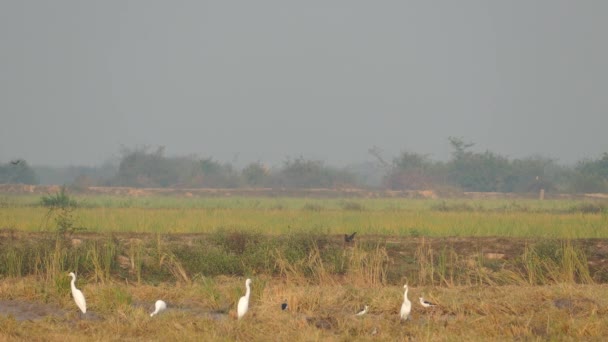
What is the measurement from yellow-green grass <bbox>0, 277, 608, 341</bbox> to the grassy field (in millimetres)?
A: 20

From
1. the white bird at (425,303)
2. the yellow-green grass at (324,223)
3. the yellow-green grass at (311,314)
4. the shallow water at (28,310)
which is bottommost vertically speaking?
the shallow water at (28,310)

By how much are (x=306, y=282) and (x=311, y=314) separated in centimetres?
308

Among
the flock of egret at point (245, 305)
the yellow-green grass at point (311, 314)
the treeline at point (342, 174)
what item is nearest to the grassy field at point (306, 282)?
the yellow-green grass at point (311, 314)

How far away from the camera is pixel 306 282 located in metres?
14.2

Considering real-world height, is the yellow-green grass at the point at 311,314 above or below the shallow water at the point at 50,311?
above

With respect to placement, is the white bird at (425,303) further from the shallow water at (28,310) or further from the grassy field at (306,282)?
the shallow water at (28,310)

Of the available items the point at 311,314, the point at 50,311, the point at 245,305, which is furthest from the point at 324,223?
the point at 245,305

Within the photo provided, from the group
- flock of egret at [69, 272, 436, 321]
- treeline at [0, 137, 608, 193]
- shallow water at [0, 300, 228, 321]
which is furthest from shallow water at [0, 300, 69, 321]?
treeline at [0, 137, 608, 193]

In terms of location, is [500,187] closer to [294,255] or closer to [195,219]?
[195,219]

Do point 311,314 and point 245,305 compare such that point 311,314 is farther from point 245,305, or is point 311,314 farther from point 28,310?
point 28,310

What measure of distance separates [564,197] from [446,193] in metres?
6.50

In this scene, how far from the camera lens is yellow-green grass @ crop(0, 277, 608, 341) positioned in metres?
9.79

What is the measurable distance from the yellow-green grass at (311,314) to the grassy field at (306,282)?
2 centimetres

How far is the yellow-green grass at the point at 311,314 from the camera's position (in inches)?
385
